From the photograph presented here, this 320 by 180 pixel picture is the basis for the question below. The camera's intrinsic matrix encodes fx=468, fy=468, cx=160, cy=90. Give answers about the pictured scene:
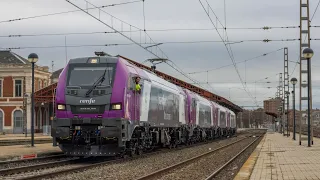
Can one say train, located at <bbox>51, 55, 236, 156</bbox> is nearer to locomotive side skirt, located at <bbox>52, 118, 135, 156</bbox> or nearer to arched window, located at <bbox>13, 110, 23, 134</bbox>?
locomotive side skirt, located at <bbox>52, 118, 135, 156</bbox>

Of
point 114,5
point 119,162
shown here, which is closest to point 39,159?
point 119,162

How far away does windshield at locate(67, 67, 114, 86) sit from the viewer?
17.3 meters

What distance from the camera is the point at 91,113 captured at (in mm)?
16781

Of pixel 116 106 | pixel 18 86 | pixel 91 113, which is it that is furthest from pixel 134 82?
pixel 18 86

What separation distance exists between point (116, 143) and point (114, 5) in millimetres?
6828

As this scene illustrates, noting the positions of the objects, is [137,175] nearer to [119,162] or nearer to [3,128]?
[119,162]

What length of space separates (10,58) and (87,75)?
180ft

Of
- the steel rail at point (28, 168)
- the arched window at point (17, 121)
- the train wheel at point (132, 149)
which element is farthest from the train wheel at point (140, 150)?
the arched window at point (17, 121)

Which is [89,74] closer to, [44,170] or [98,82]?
[98,82]

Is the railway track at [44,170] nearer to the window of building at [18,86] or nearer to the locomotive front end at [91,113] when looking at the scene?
the locomotive front end at [91,113]

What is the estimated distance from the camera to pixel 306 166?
594 inches

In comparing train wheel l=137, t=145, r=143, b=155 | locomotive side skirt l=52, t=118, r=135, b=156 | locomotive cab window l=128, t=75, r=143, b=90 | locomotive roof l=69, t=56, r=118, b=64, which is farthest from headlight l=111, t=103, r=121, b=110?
train wheel l=137, t=145, r=143, b=155

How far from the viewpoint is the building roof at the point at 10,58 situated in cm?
6775

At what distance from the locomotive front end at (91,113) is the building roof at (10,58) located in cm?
5299
